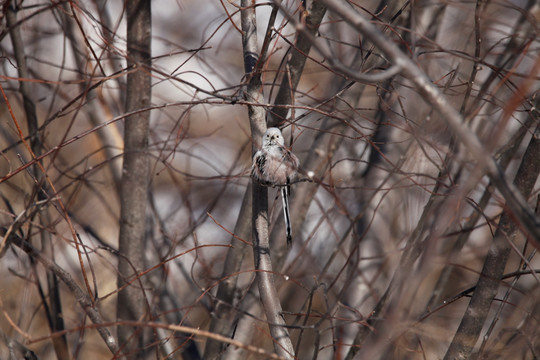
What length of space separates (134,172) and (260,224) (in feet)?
2.43

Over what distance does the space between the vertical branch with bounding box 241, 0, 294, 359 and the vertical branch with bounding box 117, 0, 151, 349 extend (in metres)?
0.53

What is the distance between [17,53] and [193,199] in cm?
121

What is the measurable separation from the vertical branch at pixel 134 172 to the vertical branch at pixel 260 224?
530mm

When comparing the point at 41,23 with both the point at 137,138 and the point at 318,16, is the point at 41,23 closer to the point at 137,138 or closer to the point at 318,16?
the point at 137,138

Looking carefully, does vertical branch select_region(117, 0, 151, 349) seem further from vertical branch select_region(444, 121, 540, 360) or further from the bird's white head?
vertical branch select_region(444, 121, 540, 360)

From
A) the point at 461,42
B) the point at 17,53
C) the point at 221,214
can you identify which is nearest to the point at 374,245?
the point at 221,214

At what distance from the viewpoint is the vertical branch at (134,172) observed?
1.82m

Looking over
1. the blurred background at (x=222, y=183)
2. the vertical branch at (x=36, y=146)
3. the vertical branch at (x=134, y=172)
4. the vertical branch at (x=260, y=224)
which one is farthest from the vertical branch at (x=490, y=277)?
the vertical branch at (x=36, y=146)

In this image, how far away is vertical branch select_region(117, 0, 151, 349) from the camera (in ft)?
5.97

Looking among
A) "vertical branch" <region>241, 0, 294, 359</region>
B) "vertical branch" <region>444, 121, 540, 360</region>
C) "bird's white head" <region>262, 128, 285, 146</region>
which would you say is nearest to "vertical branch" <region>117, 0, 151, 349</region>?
"vertical branch" <region>241, 0, 294, 359</region>

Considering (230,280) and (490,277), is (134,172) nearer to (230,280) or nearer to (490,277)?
(230,280)

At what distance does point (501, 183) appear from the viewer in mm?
865

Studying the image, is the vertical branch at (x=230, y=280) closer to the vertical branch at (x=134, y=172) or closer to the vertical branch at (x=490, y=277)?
the vertical branch at (x=134, y=172)

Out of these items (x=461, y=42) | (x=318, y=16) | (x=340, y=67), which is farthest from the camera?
(x=461, y=42)
